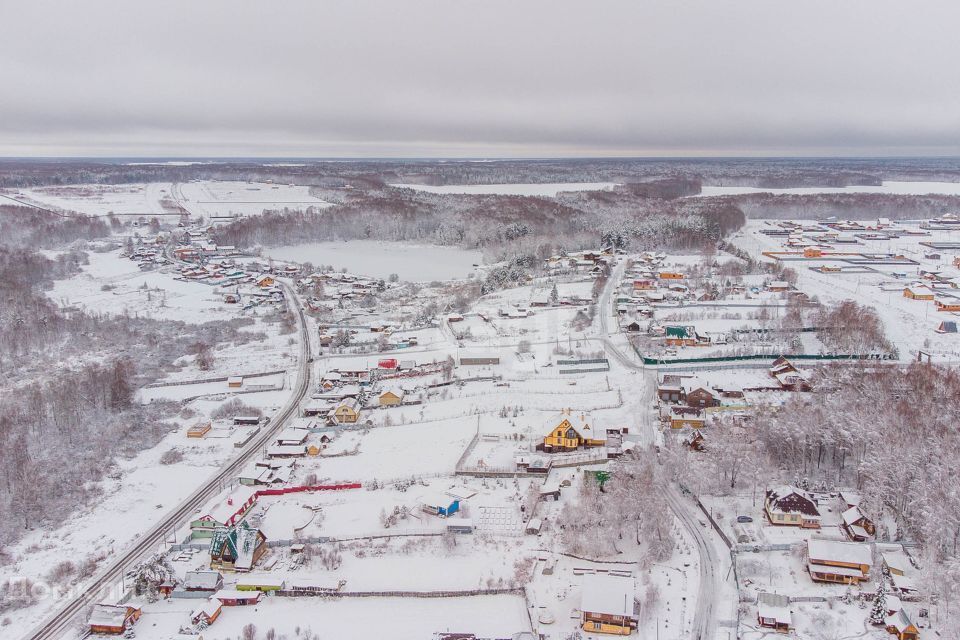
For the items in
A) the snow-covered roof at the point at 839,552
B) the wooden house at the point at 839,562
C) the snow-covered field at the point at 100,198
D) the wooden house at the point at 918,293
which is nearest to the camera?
the wooden house at the point at 839,562

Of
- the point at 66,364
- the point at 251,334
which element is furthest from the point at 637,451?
the point at 66,364

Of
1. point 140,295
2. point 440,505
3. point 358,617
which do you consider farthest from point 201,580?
point 140,295

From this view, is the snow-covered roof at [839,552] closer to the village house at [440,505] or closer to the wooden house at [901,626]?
the wooden house at [901,626]

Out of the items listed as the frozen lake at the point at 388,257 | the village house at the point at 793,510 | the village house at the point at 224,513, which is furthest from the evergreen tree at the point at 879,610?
the frozen lake at the point at 388,257

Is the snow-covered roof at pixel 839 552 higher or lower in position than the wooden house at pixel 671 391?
lower

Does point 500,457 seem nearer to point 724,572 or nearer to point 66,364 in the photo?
point 724,572

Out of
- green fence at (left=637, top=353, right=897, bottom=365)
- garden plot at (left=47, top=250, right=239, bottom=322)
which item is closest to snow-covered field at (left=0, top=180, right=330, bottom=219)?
garden plot at (left=47, top=250, right=239, bottom=322)

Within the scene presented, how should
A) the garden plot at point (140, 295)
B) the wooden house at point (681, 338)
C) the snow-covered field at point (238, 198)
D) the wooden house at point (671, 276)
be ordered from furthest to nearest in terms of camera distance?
the snow-covered field at point (238, 198)
the wooden house at point (671, 276)
the garden plot at point (140, 295)
the wooden house at point (681, 338)
